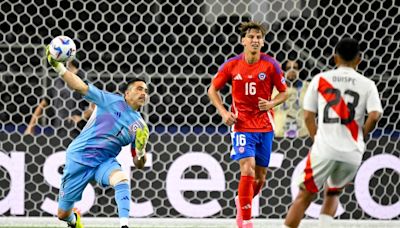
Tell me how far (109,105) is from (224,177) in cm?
221

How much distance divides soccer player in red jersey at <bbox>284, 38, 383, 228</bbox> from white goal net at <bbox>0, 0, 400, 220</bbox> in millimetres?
3347

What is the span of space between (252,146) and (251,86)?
0.51 metres

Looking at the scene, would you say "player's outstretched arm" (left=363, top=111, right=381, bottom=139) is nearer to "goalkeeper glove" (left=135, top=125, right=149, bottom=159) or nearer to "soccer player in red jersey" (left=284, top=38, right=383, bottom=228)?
"soccer player in red jersey" (left=284, top=38, right=383, bottom=228)

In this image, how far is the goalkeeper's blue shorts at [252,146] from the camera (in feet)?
26.5

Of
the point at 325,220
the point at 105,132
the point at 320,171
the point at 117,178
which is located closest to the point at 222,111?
the point at 105,132

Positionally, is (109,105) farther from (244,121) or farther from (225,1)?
(225,1)

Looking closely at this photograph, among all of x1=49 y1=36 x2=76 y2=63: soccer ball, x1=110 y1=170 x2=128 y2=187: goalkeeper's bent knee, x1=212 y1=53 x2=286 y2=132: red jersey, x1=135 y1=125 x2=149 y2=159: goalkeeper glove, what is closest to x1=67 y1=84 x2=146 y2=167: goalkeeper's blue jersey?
x1=135 y1=125 x2=149 y2=159: goalkeeper glove

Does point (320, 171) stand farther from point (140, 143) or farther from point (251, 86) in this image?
point (251, 86)

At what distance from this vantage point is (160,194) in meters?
9.60

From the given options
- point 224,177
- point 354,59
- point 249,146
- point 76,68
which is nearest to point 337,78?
point 354,59

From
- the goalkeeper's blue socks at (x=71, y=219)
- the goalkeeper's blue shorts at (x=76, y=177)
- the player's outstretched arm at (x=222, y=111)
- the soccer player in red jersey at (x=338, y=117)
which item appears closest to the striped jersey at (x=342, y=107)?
the soccer player in red jersey at (x=338, y=117)

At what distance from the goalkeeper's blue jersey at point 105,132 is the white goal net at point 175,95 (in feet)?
5.79

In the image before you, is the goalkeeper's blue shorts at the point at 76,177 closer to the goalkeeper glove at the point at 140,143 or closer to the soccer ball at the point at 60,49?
the goalkeeper glove at the point at 140,143

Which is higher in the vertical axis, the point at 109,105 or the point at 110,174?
the point at 109,105
